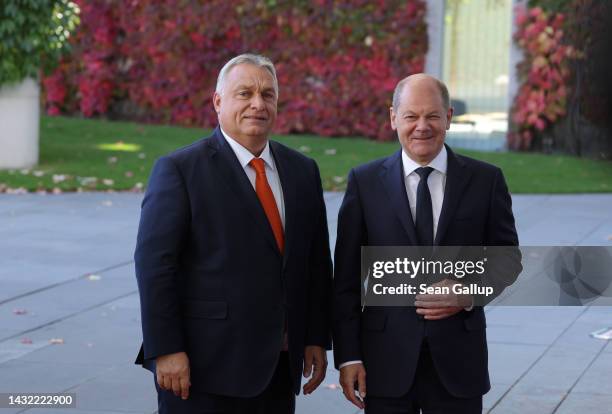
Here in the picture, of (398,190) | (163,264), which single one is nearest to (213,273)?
(163,264)

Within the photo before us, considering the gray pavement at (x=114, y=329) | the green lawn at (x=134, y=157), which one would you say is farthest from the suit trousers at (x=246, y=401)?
the green lawn at (x=134, y=157)

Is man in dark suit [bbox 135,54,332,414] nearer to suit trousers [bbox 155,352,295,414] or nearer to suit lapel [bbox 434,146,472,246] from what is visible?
suit trousers [bbox 155,352,295,414]

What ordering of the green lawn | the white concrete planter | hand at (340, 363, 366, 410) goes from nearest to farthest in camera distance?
hand at (340, 363, 366, 410) < the green lawn < the white concrete planter

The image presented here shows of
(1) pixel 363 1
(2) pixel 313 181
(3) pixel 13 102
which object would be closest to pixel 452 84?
(1) pixel 363 1

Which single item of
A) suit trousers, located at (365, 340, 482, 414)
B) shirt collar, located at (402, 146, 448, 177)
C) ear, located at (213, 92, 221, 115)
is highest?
ear, located at (213, 92, 221, 115)

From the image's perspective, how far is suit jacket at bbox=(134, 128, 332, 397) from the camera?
3.10 metres

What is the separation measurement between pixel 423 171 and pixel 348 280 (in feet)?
1.28

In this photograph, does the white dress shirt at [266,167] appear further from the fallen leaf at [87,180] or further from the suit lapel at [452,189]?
the fallen leaf at [87,180]

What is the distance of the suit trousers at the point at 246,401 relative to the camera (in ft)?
10.5

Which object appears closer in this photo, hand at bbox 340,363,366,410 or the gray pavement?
hand at bbox 340,363,366,410

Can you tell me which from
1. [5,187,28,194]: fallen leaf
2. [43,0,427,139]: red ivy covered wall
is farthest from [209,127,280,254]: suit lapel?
[43,0,427,139]: red ivy covered wall

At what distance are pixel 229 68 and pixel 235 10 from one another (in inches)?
654

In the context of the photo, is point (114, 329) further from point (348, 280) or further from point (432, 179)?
point (432, 179)

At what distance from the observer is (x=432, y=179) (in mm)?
3240
